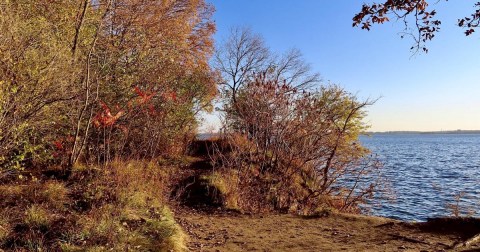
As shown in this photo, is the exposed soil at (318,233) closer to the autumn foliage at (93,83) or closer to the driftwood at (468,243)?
the driftwood at (468,243)

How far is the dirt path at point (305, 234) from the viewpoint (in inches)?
281

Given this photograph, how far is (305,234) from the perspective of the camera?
8.26 meters

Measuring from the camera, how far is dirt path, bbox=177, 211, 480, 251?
7148mm

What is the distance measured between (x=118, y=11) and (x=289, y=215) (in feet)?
29.2

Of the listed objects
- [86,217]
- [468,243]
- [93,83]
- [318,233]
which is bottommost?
[318,233]

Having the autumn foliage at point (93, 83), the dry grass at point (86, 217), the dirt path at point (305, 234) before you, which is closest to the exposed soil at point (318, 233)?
the dirt path at point (305, 234)

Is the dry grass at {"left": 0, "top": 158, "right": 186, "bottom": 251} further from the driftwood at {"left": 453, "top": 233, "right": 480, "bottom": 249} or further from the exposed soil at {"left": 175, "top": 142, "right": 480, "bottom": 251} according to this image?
the driftwood at {"left": 453, "top": 233, "right": 480, "bottom": 249}

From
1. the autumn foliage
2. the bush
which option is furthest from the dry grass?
the bush

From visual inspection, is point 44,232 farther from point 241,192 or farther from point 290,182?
point 290,182

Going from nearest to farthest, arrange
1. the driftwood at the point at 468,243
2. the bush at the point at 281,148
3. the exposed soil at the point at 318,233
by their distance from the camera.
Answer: the driftwood at the point at 468,243
the exposed soil at the point at 318,233
the bush at the point at 281,148

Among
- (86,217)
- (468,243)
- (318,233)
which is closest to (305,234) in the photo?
(318,233)

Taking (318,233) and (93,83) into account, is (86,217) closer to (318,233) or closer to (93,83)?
(93,83)

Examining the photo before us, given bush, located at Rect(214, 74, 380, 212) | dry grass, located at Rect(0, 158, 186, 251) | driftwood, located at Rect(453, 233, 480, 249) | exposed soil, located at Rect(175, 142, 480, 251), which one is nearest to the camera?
dry grass, located at Rect(0, 158, 186, 251)

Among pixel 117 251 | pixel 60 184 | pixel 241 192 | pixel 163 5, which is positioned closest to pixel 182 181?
pixel 241 192
